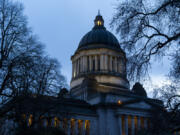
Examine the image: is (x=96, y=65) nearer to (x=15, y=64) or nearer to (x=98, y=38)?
(x=98, y=38)

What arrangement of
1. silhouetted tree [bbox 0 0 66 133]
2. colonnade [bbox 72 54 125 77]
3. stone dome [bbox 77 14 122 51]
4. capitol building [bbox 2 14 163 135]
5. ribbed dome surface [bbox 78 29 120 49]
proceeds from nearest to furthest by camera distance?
1. silhouetted tree [bbox 0 0 66 133]
2. capitol building [bbox 2 14 163 135]
3. colonnade [bbox 72 54 125 77]
4. stone dome [bbox 77 14 122 51]
5. ribbed dome surface [bbox 78 29 120 49]

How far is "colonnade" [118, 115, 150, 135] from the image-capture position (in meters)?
45.6

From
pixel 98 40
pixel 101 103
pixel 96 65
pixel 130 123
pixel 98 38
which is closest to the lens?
pixel 101 103

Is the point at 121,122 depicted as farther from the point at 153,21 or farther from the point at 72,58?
the point at 153,21

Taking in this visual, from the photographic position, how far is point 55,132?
940 inches

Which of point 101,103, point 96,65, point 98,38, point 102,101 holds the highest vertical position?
point 98,38

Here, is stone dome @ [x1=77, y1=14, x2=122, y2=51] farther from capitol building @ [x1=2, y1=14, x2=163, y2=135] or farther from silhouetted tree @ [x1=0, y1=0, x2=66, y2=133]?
silhouetted tree @ [x1=0, y1=0, x2=66, y2=133]

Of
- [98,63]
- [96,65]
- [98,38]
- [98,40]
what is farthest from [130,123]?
[98,38]

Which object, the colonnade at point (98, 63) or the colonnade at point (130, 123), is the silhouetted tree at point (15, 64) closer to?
the colonnade at point (130, 123)

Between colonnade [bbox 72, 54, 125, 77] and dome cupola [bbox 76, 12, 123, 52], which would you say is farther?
dome cupola [bbox 76, 12, 123, 52]

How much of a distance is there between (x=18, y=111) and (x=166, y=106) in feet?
38.3

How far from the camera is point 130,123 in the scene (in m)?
47.9

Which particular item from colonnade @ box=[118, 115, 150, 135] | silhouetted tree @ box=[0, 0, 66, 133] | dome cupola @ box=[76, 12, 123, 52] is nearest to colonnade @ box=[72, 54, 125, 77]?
dome cupola @ box=[76, 12, 123, 52]

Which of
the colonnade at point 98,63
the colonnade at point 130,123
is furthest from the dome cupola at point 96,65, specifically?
the colonnade at point 130,123
